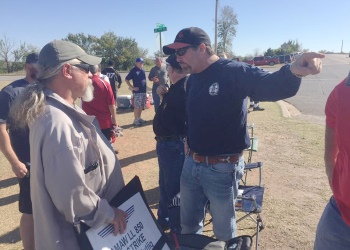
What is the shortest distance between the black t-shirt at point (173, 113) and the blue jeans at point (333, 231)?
1.72m

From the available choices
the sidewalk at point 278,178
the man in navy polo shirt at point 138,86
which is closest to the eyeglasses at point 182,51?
the sidewalk at point 278,178

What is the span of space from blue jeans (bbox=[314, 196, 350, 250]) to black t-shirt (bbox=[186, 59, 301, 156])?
0.75 metres

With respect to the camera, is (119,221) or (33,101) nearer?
(33,101)

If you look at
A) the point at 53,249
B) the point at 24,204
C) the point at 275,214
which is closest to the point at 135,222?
the point at 53,249

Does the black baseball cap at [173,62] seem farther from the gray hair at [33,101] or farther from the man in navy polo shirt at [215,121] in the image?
the gray hair at [33,101]

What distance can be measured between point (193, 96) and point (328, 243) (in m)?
1.29

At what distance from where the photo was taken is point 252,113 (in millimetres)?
9930

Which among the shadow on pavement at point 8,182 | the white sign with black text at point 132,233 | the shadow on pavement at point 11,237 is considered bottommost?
the shadow on pavement at point 11,237

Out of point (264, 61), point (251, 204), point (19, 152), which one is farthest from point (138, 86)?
point (264, 61)

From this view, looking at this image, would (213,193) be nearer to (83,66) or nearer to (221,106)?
(221,106)

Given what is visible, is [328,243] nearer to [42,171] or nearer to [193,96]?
[193,96]

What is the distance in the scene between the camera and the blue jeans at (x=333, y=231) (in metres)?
1.61

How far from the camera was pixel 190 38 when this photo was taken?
2.26 meters

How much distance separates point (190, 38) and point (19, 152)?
1868 millimetres
